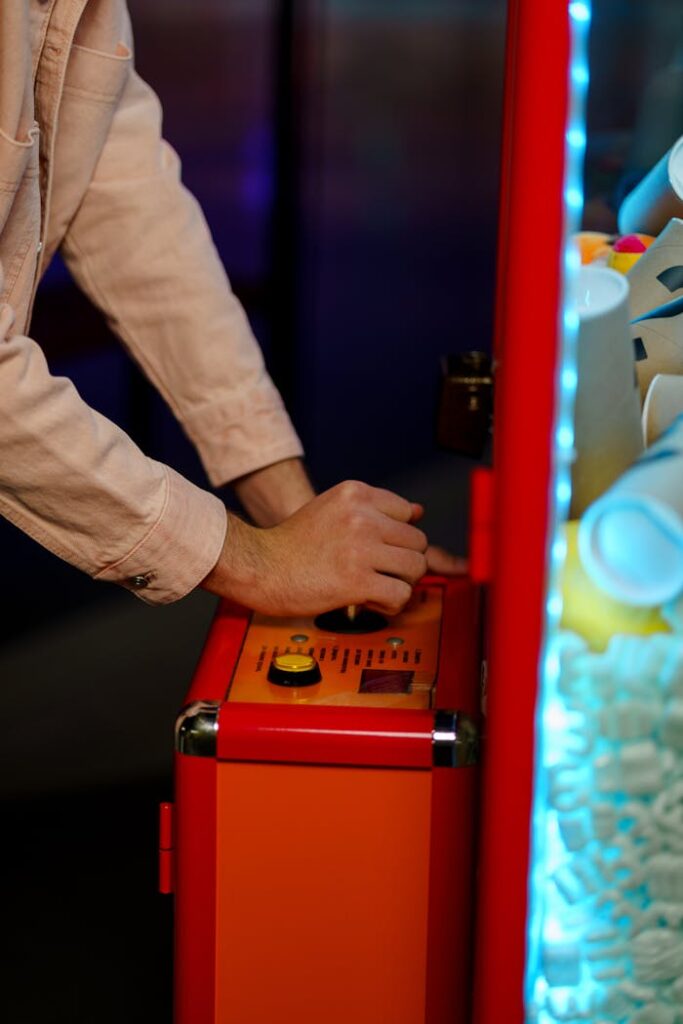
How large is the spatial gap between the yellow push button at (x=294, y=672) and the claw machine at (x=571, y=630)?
0.87ft

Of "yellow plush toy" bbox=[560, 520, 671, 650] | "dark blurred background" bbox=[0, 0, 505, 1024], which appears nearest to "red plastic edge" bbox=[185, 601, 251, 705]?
"yellow plush toy" bbox=[560, 520, 671, 650]

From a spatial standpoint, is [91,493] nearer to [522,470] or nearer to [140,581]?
[140,581]

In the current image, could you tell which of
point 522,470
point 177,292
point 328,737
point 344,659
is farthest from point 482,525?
point 177,292

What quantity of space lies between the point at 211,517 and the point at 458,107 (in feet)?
29.7

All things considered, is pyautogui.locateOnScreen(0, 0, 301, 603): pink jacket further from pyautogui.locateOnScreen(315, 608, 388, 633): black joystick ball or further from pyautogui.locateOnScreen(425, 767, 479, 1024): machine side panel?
pyautogui.locateOnScreen(425, 767, 479, 1024): machine side panel

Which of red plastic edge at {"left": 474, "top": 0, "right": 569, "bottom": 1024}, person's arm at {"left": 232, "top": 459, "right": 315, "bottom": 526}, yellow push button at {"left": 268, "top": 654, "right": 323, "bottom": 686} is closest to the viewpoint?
red plastic edge at {"left": 474, "top": 0, "right": 569, "bottom": 1024}

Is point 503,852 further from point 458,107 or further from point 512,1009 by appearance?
point 458,107

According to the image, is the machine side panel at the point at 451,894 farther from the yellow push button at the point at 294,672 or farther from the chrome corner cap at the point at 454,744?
the yellow push button at the point at 294,672

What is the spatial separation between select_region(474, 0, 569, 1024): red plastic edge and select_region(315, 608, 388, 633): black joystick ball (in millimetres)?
387

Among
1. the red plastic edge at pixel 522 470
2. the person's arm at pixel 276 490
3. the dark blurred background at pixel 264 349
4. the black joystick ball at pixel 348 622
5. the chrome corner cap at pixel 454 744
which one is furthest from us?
the dark blurred background at pixel 264 349

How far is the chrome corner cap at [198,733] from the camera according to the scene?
1062 mm

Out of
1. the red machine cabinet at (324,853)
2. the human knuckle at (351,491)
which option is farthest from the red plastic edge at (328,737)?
the human knuckle at (351,491)

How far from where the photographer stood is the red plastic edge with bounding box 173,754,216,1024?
1080mm

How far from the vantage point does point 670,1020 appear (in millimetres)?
958
